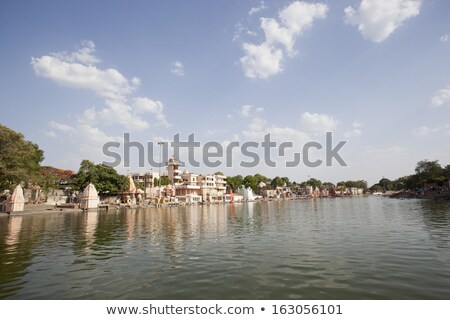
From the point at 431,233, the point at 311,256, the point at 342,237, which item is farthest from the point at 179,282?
the point at 431,233

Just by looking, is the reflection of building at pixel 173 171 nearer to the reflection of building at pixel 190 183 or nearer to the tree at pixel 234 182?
the reflection of building at pixel 190 183

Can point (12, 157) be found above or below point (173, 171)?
below

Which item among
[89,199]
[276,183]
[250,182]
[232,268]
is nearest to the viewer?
[232,268]

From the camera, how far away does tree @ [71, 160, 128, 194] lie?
66.4 metres

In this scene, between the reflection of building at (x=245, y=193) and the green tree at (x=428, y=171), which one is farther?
the reflection of building at (x=245, y=193)

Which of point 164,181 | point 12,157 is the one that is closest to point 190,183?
point 164,181

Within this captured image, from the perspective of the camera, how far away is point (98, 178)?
67.2 meters

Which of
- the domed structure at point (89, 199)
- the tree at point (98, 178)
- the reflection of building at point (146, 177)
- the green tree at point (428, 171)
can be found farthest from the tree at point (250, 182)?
the domed structure at point (89, 199)

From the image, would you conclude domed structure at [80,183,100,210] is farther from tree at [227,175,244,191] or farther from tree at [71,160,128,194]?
tree at [227,175,244,191]

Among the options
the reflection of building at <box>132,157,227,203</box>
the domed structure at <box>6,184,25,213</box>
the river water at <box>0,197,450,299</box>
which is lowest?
the river water at <box>0,197,450,299</box>

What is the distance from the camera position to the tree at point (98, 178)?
66438mm

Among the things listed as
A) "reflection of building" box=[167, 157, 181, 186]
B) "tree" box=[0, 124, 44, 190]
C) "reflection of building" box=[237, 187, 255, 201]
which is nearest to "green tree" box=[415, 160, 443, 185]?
"reflection of building" box=[237, 187, 255, 201]

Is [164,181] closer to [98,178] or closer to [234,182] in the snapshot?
[98,178]
